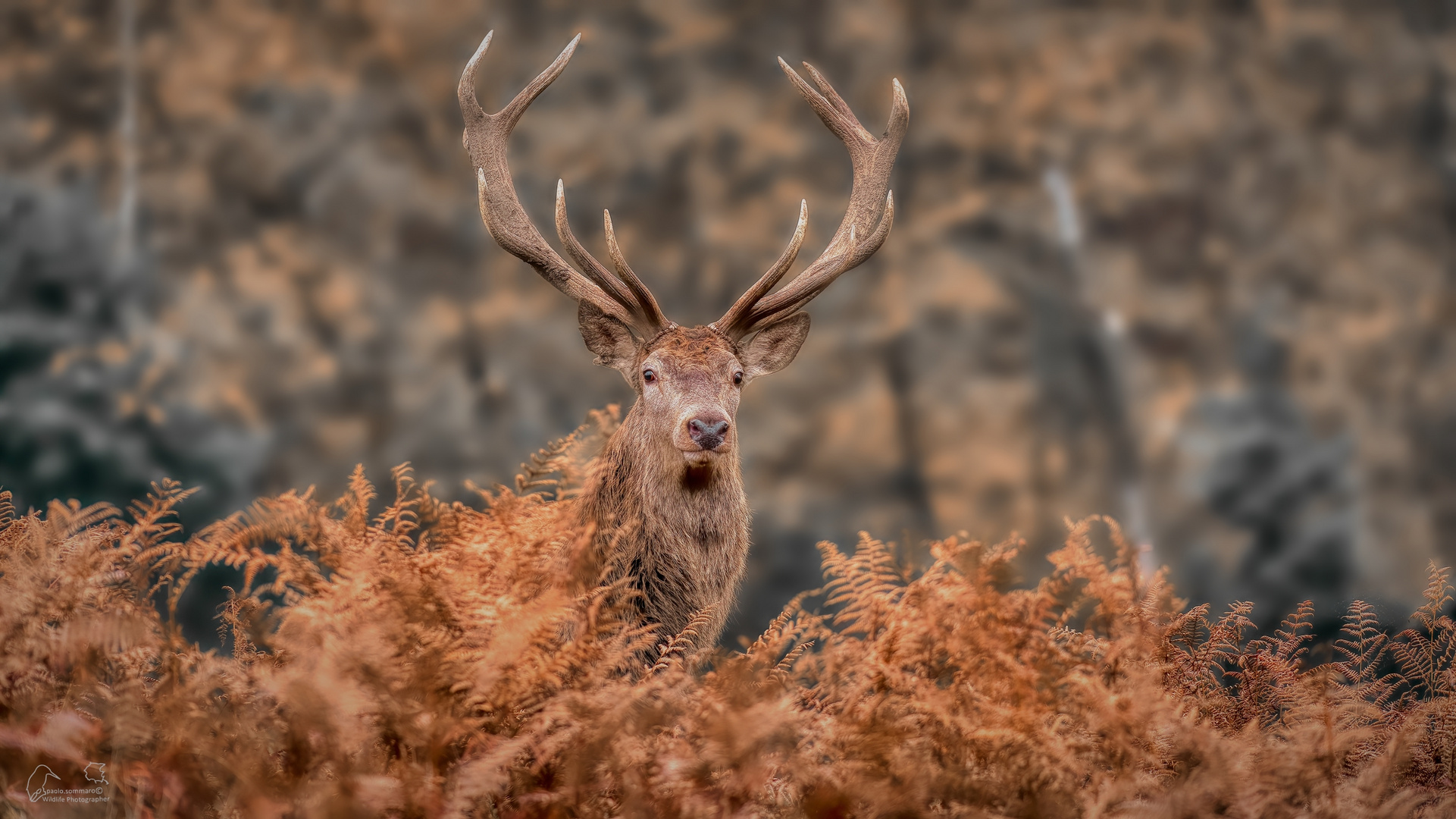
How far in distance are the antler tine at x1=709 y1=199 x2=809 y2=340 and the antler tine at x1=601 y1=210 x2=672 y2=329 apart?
0.22m

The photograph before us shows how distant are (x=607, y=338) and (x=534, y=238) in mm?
467

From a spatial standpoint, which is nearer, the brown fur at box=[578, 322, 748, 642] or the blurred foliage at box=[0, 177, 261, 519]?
the brown fur at box=[578, 322, 748, 642]

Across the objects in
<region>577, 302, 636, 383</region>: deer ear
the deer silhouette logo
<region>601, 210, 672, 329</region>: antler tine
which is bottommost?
the deer silhouette logo

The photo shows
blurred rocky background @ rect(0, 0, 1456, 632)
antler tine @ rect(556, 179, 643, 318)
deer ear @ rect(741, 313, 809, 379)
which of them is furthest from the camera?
blurred rocky background @ rect(0, 0, 1456, 632)

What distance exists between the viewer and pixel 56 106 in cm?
580

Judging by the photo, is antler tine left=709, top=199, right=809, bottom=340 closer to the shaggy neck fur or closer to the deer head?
the deer head

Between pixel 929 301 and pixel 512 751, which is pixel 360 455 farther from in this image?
pixel 512 751

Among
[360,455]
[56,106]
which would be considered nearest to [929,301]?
→ [360,455]

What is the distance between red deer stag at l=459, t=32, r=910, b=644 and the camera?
142 inches

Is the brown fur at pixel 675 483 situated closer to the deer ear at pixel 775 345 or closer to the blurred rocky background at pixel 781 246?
the deer ear at pixel 775 345

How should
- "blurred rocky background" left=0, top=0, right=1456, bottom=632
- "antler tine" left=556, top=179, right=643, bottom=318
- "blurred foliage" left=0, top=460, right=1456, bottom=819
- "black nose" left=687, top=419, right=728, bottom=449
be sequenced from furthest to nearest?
"blurred rocky background" left=0, top=0, right=1456, bottom=632 → "antler tine" left=556, top=179, right=643, bottom=318 → "black nose" left=687, top=419, right=728, bottom=449 → "blurred foliage" left=0, top=460, right=1456, bottom=819

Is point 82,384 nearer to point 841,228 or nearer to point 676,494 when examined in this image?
point 676,494

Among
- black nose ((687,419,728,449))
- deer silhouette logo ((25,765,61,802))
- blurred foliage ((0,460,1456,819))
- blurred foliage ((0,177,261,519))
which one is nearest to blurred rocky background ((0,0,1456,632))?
blurred foliage ((0,177,261,519))

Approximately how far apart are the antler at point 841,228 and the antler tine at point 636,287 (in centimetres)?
23
